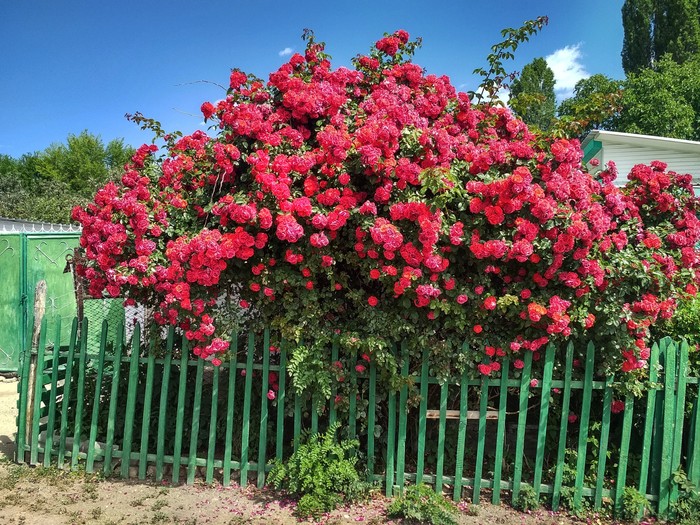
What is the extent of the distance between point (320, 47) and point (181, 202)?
6.20 ft

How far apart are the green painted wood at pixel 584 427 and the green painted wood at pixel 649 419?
39cm

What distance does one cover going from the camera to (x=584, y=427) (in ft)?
12.3

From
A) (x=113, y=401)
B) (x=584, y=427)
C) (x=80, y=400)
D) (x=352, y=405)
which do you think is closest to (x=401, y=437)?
(x=352, y=405)

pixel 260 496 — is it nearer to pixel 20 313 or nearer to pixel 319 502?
pixel 319 502

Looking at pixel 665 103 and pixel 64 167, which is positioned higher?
pixel 665 103

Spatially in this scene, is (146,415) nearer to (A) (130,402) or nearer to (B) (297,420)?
(A) (130,402)

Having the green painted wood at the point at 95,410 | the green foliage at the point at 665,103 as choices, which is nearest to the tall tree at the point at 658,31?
the green foliage at the point at 665,103

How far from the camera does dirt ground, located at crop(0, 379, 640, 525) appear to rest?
143 inches

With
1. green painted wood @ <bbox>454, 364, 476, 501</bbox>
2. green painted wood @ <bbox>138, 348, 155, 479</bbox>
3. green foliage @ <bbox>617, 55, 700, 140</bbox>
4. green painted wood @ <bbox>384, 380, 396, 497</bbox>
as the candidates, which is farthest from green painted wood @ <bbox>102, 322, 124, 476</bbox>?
green foliage @ <bbox>617, 55, 700, 140</bbox>

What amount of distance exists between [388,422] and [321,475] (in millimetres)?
632

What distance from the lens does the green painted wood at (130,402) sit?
4.25 meters

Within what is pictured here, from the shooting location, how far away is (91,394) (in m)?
4.71

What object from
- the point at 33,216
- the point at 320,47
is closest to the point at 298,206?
the point at 320,47

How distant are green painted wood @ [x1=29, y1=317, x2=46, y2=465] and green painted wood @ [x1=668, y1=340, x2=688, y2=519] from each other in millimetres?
5027
